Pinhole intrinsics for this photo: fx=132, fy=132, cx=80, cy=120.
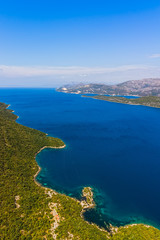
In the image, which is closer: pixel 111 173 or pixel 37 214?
pixel 37 214

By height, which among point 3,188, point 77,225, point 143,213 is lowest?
point 143,213

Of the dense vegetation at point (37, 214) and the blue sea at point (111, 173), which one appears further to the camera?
the blue sea at point (111, 173)

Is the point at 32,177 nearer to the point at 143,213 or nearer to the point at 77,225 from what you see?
the point at 77,225

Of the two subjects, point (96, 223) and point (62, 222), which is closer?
point (62, 222)

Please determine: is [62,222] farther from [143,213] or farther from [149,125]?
[149,125]

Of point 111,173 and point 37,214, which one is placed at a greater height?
point 37,214

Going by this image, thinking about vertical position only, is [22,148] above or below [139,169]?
above

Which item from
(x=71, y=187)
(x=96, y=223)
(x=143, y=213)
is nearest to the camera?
(x=96, y=223)

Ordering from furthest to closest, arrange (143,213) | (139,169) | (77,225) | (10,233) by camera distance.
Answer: (139,169) → (143,213) → (77,225) → (10,233)

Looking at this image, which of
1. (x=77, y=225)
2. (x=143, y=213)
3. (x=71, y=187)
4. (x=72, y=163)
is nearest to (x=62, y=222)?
(x=77, y=225)

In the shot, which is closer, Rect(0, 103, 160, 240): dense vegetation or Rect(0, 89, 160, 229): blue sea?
Rect(0, 103, 160, 240): dense vegetation
